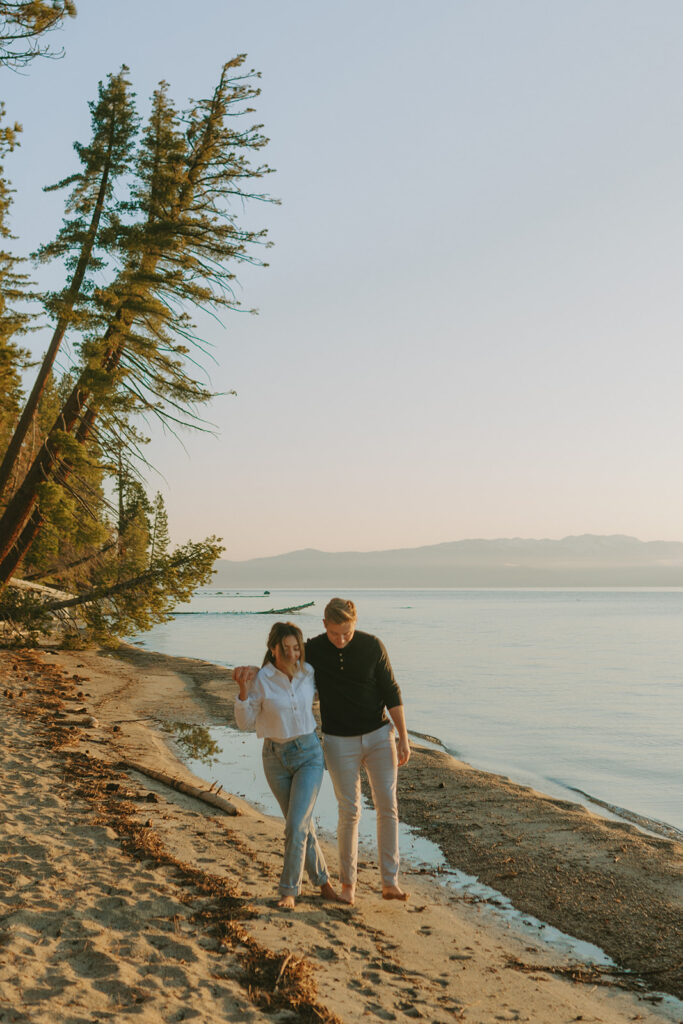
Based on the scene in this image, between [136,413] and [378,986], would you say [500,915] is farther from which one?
[136,413]

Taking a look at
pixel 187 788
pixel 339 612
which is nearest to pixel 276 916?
pixel 339 612

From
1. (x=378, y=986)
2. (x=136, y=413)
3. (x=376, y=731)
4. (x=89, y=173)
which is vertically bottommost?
(x=378, y=986)

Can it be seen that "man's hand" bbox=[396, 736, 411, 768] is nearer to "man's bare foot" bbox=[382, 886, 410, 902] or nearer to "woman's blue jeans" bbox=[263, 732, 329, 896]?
"woman's blue jeans" bbox=[263, 732, 329, 896]

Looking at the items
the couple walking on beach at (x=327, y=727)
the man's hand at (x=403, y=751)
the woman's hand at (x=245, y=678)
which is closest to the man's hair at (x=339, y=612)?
the couple walking on beach at (x=327, y=727)

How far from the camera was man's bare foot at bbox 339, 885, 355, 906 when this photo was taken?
5.87m

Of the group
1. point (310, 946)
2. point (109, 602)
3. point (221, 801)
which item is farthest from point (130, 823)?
point (109, 602)

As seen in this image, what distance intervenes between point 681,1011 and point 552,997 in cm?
86

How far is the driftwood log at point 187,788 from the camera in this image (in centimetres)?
852

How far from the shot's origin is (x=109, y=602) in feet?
57.7

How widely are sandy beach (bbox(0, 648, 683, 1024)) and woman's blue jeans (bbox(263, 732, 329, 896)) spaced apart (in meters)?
0.30

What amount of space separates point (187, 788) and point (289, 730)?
4150 mm

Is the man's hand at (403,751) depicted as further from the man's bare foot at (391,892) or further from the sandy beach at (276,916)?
the sandy beach at (276,916)

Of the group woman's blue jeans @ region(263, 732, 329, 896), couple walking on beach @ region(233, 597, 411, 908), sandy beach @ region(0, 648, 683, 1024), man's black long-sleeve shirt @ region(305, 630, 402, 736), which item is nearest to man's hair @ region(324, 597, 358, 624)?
couple walking on beach @ region(233, 597, 411, 908)

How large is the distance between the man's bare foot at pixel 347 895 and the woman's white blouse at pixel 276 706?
4.61 feet
